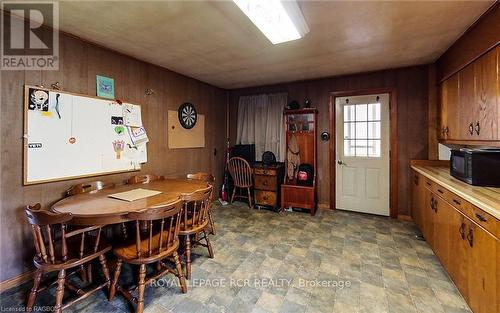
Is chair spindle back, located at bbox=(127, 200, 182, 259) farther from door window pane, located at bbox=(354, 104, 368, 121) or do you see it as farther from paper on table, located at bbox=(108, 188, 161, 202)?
door window pane, located at bbox=(354, 104, 368, 121)

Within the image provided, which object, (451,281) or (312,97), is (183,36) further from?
(451,281)

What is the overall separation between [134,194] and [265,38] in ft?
7.10

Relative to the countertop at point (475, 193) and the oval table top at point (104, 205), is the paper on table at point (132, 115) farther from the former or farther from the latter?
the countertop at point (475, 193)

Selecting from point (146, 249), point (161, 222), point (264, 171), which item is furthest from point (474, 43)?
point (146, 249)

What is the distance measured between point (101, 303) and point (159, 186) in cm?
123

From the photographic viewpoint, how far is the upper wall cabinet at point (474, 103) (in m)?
1.94

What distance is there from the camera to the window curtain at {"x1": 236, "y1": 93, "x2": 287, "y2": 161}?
4.64m

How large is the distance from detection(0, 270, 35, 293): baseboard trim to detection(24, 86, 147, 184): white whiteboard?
0.87 metres

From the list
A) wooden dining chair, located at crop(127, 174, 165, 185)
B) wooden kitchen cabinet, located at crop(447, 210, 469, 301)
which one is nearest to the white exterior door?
wooden kitchen cabinet, located at crop(447, 210, 469, 301)

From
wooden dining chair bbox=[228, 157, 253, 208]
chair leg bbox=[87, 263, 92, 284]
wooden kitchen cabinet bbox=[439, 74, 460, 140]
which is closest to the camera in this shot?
chair leg bbox=[87, 263, 92, 284]

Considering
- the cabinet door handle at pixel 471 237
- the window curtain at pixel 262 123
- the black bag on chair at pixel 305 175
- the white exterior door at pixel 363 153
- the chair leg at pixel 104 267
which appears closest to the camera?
the cabinet door handle at pixel 471 237

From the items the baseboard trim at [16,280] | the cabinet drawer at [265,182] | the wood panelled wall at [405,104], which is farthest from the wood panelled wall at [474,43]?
the baseboard trim at [16,280]

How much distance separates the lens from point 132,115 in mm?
3131

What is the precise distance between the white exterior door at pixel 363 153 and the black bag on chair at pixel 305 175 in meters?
0.47
